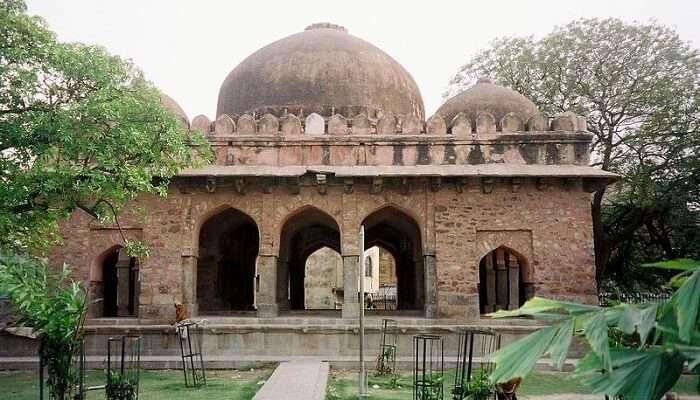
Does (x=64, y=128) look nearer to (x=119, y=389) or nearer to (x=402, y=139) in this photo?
(x=119, y=389)

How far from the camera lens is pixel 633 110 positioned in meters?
15.7

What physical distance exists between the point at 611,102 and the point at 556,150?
4.26 meters

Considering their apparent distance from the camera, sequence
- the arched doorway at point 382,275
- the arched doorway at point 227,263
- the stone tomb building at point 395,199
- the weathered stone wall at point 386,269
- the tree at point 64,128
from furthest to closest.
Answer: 1. the weathered stone wall at point 386,269
2. the arched doorway at point 382,275
3. the arched doorway at point 227,263
4. the stone tomb building at point 395,199
5. the tree at point 64,128

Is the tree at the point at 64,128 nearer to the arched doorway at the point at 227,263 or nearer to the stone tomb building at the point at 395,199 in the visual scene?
the stone tomb building at the point at 395,199

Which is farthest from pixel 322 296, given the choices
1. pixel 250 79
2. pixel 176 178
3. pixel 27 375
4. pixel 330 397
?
pixel 330 397

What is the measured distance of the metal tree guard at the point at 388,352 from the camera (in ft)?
32.8

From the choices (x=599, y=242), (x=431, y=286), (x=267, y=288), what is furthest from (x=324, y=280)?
(x=431, y=286)

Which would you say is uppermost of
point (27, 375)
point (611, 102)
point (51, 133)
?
point (611, 102)

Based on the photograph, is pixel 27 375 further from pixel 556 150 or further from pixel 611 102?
pixel 611 102

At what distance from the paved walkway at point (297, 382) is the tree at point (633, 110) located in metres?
8.93

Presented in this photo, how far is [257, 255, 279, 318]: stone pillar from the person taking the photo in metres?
12.3

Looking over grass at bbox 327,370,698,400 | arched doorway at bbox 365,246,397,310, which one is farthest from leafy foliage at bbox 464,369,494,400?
arched doorway at bbox 365,246,397,310

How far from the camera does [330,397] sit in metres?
8.01

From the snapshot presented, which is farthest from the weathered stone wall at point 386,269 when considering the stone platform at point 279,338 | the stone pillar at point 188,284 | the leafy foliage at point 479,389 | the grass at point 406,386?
the leafy foliage at point 479,389
